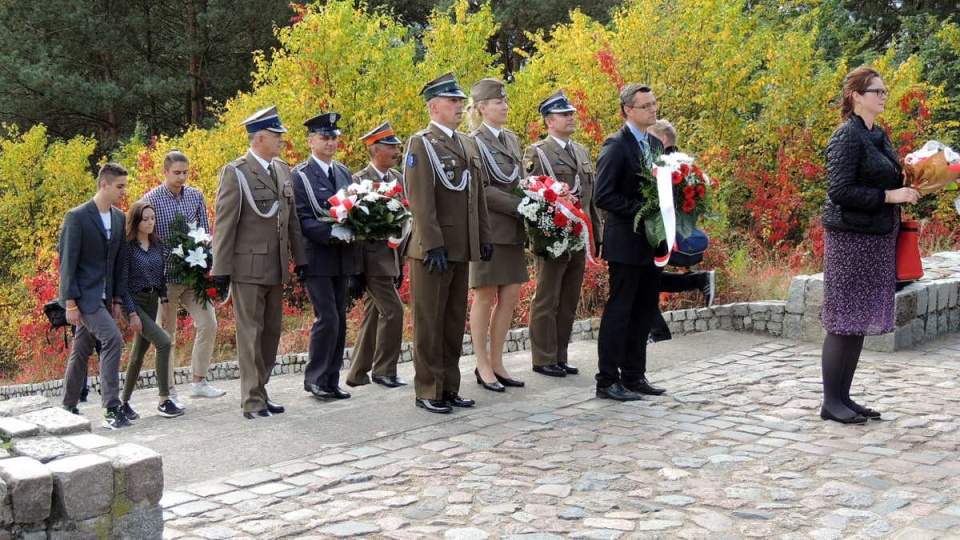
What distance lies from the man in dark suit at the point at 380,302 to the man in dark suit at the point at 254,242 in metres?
0.83

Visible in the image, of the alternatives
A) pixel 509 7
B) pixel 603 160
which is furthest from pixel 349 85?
pixel 509 7

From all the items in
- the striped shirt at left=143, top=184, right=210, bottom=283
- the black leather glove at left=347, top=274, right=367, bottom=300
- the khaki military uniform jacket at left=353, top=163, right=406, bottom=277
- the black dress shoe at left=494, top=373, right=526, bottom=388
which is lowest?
the black dress shoe at left=494, top=373, right=526, bottom=388

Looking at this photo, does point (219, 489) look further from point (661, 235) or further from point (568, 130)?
point (568, 130)

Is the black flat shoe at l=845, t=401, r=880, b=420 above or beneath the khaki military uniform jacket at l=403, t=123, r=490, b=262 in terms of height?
beneath

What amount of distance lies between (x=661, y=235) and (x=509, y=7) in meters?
23.6

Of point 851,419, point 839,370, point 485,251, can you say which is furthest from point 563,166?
point 851,419

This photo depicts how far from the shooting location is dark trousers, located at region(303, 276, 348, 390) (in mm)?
7547

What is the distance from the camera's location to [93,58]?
31.2m

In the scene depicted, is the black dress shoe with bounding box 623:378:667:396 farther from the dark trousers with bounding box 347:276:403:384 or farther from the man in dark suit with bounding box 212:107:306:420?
the man in dark suit with bounding box 212:107:306:420

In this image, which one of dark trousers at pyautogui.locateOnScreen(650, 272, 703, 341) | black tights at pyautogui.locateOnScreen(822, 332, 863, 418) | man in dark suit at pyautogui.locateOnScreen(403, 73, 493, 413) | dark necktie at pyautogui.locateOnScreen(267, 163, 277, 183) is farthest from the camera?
dark trousers at pyautogui.locateOnScreen(650, 272, 703, 341)

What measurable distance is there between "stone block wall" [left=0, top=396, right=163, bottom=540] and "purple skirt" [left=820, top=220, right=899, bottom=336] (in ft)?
14.0

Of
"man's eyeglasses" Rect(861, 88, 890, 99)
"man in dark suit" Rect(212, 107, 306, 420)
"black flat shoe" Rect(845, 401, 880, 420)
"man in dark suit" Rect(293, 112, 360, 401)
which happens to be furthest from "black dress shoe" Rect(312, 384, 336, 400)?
"man's eyeglasses" Rect(861, 88, 890, 99)

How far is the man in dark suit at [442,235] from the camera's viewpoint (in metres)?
6.87

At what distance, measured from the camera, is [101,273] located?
23.4 feet
